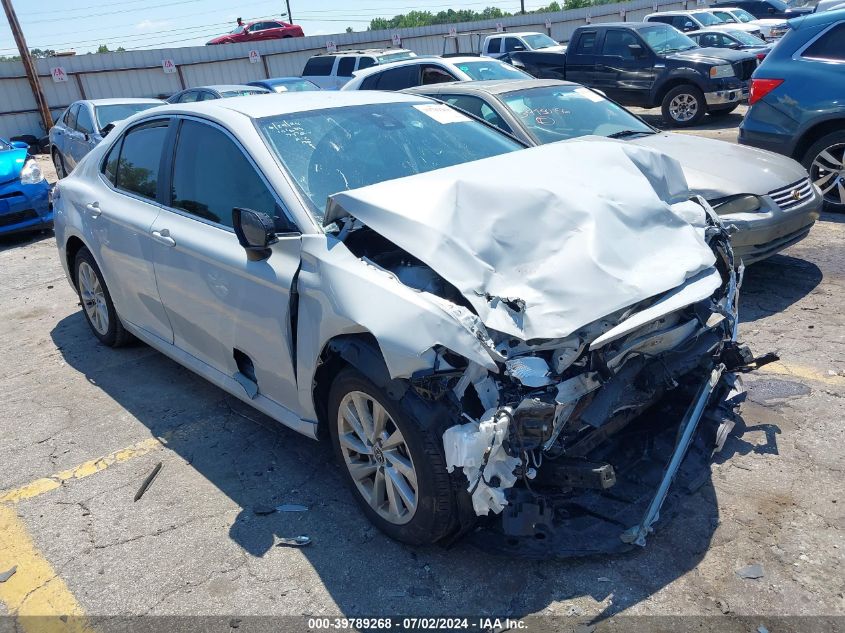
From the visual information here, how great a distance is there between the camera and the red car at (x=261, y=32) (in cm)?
3309

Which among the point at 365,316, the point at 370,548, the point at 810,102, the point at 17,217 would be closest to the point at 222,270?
the point at 365,316

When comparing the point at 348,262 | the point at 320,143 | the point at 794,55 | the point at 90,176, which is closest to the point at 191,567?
the point at 348,262

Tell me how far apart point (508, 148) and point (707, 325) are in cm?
174

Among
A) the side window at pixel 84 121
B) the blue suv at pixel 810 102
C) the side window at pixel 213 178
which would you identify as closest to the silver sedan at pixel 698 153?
the blue suv at pixel 810 102

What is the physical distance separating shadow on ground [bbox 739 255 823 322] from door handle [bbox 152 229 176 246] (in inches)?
155

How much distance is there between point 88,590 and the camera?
3033 millimetres

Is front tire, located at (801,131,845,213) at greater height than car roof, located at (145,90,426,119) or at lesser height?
lesser

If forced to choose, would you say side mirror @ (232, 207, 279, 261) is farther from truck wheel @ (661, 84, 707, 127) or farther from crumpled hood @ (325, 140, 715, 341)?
truck wheel @ (661, 84, 707, 127)

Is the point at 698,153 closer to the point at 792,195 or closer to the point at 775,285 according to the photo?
the point at 792,195

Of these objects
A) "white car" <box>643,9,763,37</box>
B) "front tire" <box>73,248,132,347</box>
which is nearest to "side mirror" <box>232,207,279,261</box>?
"front tire" <box>73,248,132,347</box>

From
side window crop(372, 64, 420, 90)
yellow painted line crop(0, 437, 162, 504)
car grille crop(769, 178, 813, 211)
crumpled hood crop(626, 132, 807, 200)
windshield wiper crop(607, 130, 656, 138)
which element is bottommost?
yellow painted line crop(0, 437, 162, 504)

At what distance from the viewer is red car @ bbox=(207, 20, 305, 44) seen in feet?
109

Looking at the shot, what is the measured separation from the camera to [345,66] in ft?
54.4

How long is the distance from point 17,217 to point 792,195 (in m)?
9.26
